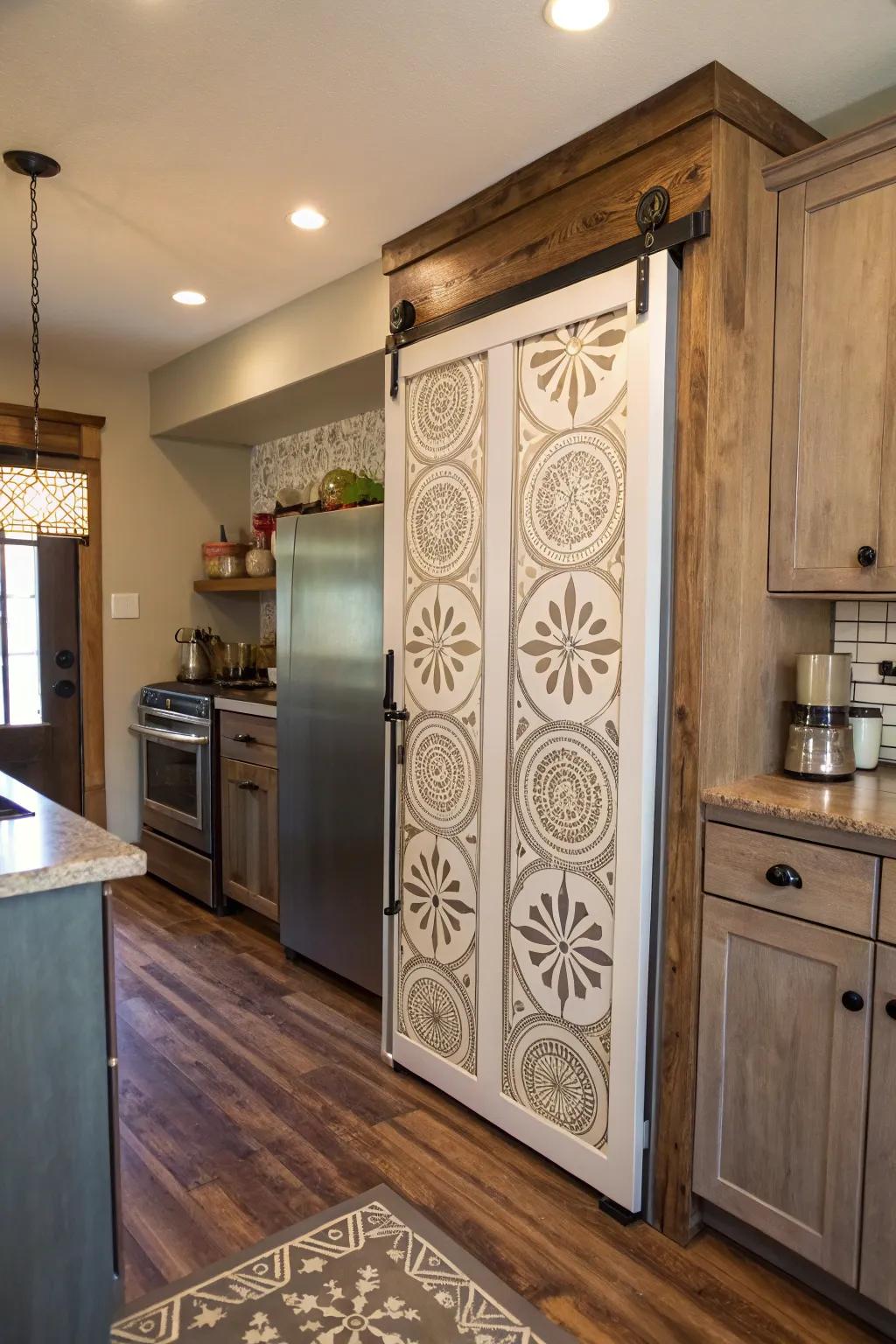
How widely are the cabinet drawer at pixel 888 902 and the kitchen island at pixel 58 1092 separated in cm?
127

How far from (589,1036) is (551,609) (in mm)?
968

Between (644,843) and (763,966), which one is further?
(644,843)

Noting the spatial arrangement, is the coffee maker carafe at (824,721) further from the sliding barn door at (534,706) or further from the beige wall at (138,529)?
the beige wall at (138,529)

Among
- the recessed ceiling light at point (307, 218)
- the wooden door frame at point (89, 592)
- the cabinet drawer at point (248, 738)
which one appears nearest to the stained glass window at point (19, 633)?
the wooden door frame at point (89, 592)

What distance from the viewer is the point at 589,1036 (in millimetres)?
2029

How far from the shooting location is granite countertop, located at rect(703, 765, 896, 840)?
1604 millimetres

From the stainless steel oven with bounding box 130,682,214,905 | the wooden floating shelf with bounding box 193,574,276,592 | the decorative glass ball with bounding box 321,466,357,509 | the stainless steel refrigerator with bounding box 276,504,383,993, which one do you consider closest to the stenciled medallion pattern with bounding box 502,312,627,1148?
the stainless steel refrigerator with bounding box 276,504,383,993

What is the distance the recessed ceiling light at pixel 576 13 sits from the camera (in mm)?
1632

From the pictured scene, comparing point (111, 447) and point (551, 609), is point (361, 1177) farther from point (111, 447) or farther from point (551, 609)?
point (111, 447)

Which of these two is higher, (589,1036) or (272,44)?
(272,44)

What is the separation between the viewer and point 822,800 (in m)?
1.75

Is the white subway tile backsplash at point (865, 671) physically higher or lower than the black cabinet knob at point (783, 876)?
higher

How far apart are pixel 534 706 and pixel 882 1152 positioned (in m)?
1.10

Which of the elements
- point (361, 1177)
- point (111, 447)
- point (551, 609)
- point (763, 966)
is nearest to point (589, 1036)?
point (763, 966)
